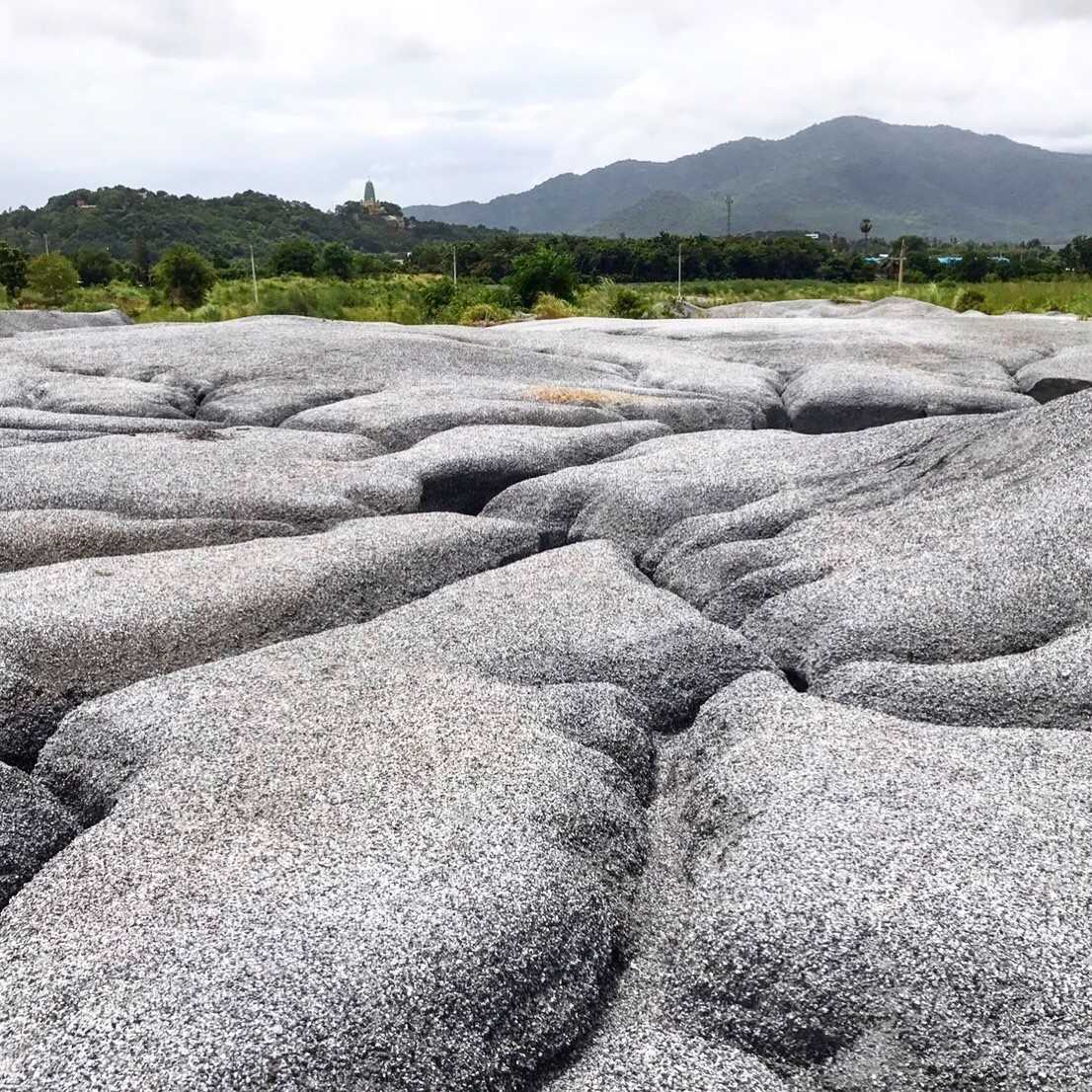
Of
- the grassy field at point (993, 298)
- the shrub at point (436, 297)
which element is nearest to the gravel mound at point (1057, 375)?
the grassy field at point (993, 298)

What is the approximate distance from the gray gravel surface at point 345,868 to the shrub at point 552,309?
30.0 m

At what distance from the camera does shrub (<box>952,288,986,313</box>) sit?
131 ft

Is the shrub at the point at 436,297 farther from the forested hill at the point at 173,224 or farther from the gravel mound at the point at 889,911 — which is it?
the forested hill at the point at 173,224

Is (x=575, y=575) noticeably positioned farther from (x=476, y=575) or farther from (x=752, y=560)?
(x=752, y=560)

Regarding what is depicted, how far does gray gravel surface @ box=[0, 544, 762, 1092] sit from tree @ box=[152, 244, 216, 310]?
47672 mm

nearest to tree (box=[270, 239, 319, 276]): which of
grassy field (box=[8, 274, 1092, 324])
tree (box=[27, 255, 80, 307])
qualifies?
tree (box=[27, 255, 80, 307])

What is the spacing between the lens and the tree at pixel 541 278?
134 feet

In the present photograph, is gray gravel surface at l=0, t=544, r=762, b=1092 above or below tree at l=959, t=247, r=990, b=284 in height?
below

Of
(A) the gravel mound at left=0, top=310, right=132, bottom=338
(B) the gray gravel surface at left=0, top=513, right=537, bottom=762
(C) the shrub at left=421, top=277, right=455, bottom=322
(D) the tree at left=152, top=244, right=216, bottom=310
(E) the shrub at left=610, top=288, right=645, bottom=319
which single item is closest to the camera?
(B) the gray gravel surface at left=0, top=513, right=537, bottom=762

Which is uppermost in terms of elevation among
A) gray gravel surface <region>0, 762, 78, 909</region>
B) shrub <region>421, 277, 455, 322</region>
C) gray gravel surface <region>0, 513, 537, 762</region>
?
shrub <region>421, 277, 455, 322</region>

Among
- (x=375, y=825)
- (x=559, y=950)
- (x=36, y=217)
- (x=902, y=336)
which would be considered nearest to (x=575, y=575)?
(x=375, y=825)

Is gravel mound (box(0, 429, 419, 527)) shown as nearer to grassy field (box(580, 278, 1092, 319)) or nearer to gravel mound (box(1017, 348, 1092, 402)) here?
gravel mound (box(1017, 348, 1092, 402))

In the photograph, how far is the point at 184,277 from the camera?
Answer: 50188 millimetres

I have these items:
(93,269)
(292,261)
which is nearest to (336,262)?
(292,261)
